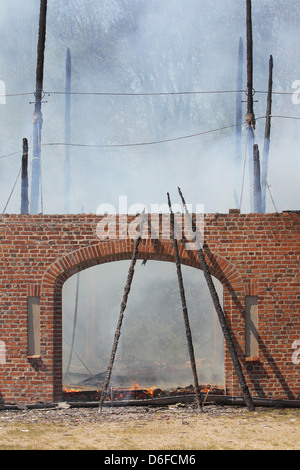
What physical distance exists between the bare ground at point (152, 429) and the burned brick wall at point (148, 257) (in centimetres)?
73

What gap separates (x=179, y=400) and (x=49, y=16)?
3903 centimetres

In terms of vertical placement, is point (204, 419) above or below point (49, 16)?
below

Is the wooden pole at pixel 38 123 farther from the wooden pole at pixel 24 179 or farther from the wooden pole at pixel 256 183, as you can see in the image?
the wooden pole at pixel 256 183

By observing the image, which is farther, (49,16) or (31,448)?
(49,16)

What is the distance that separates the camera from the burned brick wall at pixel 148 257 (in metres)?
11.2

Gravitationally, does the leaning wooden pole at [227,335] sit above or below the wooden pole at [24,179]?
below

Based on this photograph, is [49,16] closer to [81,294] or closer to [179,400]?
[81,294]

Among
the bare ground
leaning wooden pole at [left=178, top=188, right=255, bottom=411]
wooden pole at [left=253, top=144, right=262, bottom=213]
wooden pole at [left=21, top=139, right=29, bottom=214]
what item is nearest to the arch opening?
wooden pole at [left=253, top=144, right=262, bottom=213]

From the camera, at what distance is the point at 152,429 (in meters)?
9.28

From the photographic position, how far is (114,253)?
11391mm

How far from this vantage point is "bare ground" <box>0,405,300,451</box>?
8281 millimetres

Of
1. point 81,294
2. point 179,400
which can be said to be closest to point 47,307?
point 179,400

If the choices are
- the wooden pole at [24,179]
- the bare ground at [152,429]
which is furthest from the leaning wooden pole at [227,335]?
the wooden pole at [24,179]

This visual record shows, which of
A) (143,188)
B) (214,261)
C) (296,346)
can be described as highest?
(143,188)
